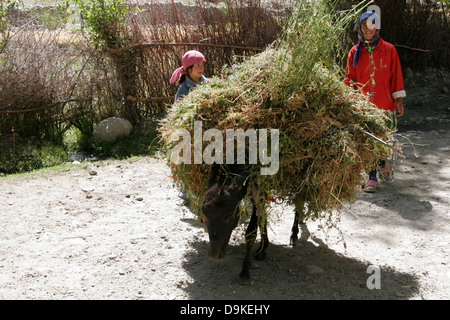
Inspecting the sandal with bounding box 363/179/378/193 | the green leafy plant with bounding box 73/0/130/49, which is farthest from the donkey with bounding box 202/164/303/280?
the green leafy plant with bounding box 73/0/130/49

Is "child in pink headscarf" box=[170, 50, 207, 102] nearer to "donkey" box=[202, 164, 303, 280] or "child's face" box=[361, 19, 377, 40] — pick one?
"donkey" box=[202, 164, 303, 280]

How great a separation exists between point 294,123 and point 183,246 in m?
1.84

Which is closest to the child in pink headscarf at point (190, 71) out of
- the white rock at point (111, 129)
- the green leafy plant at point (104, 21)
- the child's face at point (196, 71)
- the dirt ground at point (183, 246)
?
the child's face at point (196, 71)

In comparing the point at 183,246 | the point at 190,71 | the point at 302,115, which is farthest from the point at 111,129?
the point at 302,115

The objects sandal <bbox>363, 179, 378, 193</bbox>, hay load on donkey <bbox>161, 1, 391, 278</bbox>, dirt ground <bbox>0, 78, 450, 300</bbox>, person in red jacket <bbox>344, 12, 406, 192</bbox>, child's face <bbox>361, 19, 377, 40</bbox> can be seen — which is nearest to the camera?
hay load on donkey <bbox>161, 1, 391, 278</bbox>

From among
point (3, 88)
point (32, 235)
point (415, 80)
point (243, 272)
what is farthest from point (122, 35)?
point (415, 80)

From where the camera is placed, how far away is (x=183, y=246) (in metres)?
4.63

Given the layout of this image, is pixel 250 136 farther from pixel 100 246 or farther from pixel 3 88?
pixel 3 88

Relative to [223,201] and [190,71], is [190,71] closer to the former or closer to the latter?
[190,71]

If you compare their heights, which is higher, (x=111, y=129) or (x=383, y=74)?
(x=383, y=74)

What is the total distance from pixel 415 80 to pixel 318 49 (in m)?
8.52

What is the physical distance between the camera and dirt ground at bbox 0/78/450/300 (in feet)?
12.5

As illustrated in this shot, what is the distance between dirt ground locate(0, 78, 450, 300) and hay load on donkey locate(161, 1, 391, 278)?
0.36 metres

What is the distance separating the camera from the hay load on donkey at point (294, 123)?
362 centimetres
